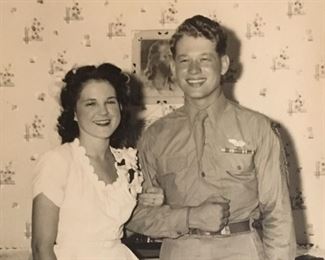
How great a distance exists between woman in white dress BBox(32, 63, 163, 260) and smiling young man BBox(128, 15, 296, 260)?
0.31ft

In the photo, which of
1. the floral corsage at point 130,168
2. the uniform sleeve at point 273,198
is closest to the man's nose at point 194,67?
the uniform sleeve at point 273,198

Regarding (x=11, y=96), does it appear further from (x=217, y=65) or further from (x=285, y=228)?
(x=285, y=228)

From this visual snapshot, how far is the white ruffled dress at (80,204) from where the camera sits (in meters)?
1.51

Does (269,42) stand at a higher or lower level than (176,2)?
lower

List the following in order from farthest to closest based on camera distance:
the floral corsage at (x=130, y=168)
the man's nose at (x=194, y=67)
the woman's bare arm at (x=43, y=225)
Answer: the floral corsage at (x=130, y=168)
the man's nose at (x=194, y=67)
the woman's bare arm at (x=43, y=225)

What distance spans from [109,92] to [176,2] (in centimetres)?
98

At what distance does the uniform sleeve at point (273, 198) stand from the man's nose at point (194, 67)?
24 cm

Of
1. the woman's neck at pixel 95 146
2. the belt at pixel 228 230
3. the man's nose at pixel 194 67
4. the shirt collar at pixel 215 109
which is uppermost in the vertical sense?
the man's nose at pixel 194 67

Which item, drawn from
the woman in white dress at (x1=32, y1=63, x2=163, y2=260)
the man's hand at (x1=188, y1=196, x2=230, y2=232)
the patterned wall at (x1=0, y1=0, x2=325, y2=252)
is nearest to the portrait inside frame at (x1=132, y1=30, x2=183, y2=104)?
the patterned wall at (x1=0, y1=0, x2=325, y2=252)

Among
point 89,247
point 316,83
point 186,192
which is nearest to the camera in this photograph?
point 89,247

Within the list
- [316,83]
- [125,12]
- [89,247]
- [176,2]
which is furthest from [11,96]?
[316,83]

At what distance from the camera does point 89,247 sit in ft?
5.06

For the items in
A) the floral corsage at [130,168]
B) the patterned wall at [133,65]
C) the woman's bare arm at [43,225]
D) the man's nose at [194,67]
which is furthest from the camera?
the patterned wall at [133,65]

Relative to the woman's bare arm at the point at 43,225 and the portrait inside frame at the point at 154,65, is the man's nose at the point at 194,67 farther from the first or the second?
the portrait inside frame at the point at 154,65
